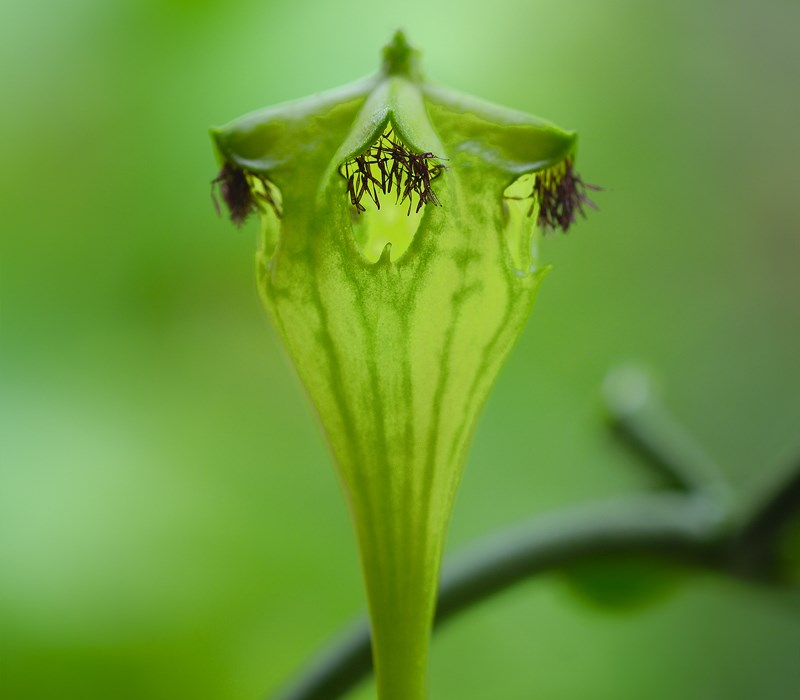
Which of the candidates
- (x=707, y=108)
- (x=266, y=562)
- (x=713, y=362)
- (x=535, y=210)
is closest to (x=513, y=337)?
(x=535, y=210)

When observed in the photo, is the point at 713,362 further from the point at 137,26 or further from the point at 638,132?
the point at 137,26

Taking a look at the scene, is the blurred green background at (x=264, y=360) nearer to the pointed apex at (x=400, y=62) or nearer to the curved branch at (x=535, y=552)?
the curved branch at (x=535, y=552)

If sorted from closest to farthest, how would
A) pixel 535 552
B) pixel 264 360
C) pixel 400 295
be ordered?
pixel 400 295 → pixel 535 552 → pixel 264 360

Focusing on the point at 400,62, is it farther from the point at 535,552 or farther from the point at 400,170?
the point at 535,552

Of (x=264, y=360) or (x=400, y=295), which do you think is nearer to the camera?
(x=400, y=295)

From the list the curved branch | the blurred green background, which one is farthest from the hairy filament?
the blurred green background

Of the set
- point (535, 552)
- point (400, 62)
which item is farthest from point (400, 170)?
point (535, 552)

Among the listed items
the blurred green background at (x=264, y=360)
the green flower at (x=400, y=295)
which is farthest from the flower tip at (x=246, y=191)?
the blurred green background at (x=264, y=360)
